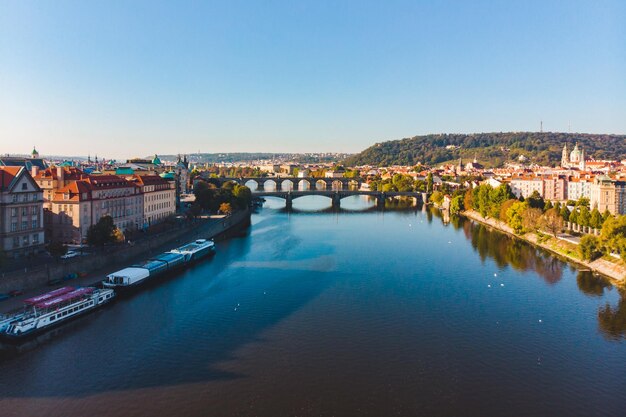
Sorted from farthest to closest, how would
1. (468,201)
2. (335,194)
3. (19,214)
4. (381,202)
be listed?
(381,202) < (335,194) < (468,201) < (19,214)

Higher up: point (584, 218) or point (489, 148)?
point (489, 148)

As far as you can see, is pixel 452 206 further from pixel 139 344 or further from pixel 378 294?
pixel 139 344

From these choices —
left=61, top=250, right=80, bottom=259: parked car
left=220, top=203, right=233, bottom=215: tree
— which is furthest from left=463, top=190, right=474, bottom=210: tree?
left=61, top=250, right=80, bottom=259: parked car

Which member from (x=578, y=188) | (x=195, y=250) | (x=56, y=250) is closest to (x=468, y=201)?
(x=578, y=188)

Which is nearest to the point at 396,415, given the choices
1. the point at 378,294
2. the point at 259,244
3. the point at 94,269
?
the point at 378,294

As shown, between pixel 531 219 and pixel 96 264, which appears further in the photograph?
pixel 531 219

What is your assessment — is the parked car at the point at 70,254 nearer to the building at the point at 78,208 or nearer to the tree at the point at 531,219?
the building at the point at 78,208

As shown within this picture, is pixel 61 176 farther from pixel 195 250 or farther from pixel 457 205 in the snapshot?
pixel 457 205
